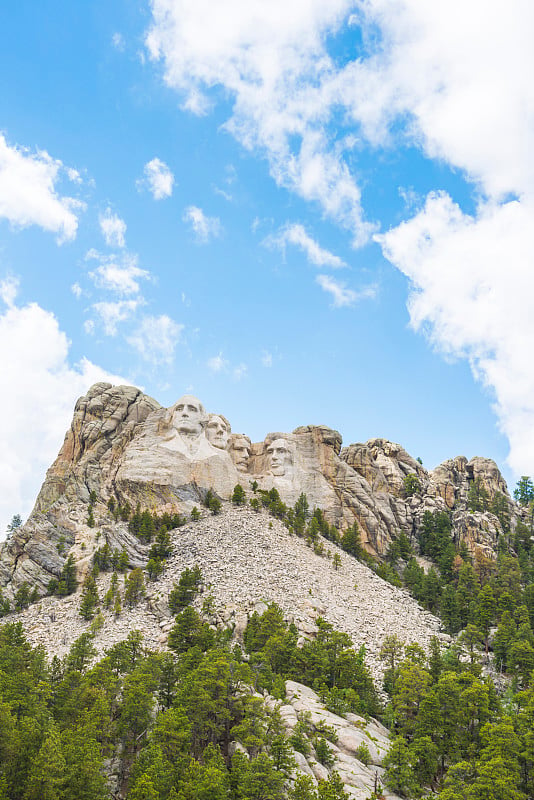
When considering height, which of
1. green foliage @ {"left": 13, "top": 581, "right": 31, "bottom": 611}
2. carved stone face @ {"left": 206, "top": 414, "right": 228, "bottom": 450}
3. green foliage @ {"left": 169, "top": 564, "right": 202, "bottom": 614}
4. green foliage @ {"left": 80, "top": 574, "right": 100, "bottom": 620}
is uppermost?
carved stone face @ {"left": 206, "top": 414, "right": 228, "bottom": 450}

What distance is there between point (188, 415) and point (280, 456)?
16.6 m

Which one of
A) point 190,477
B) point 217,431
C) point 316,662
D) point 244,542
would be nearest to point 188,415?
point 217,431

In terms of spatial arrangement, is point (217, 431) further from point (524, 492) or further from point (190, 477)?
point (524, 492)

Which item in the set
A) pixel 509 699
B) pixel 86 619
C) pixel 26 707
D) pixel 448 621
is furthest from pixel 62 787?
pixel 448 621

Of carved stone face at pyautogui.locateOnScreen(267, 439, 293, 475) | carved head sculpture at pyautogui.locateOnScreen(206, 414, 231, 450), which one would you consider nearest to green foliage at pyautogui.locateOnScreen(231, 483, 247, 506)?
carved head sculpture at pyautogui.locateOnScreen(206, 414, 231, 450)

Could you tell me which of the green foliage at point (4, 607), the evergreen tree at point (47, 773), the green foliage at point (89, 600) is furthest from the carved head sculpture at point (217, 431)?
the evergreen tree at point (47, 773)

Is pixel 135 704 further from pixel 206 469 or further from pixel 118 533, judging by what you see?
pixel 206 469

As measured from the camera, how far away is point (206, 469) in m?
95.8

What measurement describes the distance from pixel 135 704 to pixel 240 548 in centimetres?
3613

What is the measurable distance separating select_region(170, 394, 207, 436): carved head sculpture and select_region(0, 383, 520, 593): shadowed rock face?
6.4 inches

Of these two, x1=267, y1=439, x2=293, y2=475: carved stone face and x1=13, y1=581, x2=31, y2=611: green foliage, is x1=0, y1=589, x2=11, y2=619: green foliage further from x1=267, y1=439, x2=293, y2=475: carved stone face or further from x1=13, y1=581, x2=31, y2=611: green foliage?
x1=267, y1=439, x2=293, y2=475: carved stone face

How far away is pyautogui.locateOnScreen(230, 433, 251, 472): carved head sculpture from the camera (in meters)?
107

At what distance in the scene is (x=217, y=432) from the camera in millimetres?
102750

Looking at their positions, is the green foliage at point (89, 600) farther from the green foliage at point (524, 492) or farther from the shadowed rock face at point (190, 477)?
the green foliage at point (524, 492)
